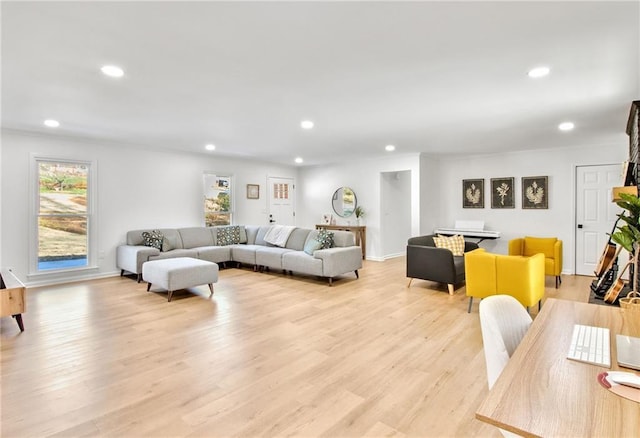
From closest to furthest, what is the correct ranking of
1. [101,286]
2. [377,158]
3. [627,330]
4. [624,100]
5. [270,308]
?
[627,330]
[624,100]
[270,308]
[101,286]
[377,158]

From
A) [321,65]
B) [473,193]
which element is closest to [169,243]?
[321,65]

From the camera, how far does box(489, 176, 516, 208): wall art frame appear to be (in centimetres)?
693

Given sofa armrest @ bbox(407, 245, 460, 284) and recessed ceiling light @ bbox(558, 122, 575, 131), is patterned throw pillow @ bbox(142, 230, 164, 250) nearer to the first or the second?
sofa armrest @ bbox(407, 245, 460, 284)

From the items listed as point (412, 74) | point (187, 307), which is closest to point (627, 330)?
point (412, 74)

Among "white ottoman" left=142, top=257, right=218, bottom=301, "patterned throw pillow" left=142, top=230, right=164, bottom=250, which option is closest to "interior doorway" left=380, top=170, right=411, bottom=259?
"white ottoman" left=142, top=257, right=218, bottom=301

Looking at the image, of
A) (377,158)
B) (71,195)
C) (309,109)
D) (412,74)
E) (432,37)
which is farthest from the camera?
(377,158)

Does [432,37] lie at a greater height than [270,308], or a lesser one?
greater

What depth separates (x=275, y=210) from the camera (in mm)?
9000

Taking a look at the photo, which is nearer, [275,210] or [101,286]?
[101,286]

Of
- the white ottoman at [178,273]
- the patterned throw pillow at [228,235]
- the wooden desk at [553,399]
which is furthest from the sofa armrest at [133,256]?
the wooden desk at [553,399]

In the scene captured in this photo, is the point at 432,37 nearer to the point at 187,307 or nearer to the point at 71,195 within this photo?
the point at 187,307

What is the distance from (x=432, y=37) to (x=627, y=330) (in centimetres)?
195

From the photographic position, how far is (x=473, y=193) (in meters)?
7.42

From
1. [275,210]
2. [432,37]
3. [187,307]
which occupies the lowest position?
[187,307]
